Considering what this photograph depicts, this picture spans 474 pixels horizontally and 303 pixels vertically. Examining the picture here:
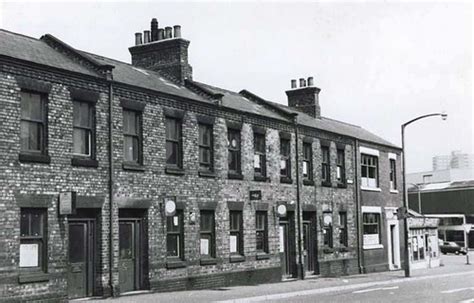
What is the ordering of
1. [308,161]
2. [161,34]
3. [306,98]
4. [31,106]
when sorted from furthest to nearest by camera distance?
[306,98] → [308,161] → [161,34] → [31,106]

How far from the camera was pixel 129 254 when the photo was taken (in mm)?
20359

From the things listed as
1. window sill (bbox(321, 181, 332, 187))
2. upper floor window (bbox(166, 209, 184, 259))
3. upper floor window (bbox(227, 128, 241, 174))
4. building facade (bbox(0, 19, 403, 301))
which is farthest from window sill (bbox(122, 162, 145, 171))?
window sill (bbox(321, 181, 332, 187))

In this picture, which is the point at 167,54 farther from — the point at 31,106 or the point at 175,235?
the point at 31,106

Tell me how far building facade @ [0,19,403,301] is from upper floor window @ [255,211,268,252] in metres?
0.08

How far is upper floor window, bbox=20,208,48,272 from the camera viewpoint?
55.3ft

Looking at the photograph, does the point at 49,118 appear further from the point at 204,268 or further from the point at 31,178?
the point at 204,268

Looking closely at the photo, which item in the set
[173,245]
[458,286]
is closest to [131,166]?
[173,245]

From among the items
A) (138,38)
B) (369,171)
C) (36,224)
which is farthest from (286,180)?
(36,224)

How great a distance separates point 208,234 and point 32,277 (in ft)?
25.6

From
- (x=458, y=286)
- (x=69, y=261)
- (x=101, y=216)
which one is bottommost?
(x=458, y=286)

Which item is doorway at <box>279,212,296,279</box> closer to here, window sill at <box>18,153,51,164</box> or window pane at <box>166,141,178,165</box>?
window pane at <box>166,141,178,165</box>

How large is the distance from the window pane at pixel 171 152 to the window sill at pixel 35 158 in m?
5.11

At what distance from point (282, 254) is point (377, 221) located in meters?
9.56

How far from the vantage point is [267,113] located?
2842 centimetres
